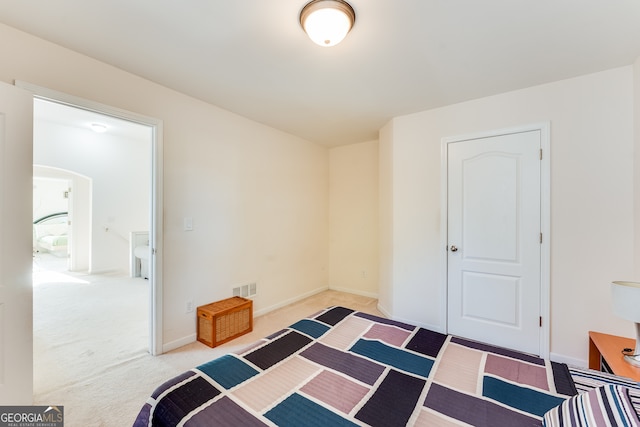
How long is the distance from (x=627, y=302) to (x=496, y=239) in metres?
1.07

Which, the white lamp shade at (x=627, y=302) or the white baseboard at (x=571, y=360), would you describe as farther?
the white baseboard at (x=571, y=360)

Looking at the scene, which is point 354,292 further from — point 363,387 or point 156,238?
point 363,387

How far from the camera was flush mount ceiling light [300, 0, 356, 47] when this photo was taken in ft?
4.72

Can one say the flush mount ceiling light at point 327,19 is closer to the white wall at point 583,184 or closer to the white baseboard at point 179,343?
the white wall at point 583,184

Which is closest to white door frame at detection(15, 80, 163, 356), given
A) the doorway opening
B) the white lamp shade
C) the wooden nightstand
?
the doorway opening

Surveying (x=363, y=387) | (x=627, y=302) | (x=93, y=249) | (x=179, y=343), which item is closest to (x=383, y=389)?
(x=363, y=387)

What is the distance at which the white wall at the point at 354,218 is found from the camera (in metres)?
4.17

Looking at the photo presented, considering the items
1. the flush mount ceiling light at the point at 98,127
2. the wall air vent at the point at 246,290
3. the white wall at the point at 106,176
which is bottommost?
the wall air vent at the point at 246,290

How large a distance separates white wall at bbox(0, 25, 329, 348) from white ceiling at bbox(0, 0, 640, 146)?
15cm

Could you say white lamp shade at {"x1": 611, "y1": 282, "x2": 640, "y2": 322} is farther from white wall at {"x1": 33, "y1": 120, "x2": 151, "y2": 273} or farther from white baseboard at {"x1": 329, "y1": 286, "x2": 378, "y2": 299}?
white wall at {"x1": 33, "y1": 120, "x2": 151, "y2": 273}

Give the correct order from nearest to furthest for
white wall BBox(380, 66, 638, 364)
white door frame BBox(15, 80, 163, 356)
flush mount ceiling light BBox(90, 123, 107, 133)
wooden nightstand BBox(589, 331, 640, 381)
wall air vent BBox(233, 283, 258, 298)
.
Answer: wooden nightstand BBox(589, 331, 640, 381) → white wall BBox(380, 66, 638, 364) → white door frame BBox(15, 80, 163, 356) → wall air vent BBox(233, 283, 258, 298) → flush mount ceiling light BBox(90, 123, 107, 133)

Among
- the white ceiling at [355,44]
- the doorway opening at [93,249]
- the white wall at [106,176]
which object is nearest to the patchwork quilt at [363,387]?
the doorway opening at [93,249]

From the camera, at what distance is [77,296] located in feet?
12.6

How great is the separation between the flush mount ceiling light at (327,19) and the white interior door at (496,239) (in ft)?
6.11
